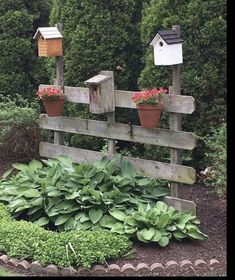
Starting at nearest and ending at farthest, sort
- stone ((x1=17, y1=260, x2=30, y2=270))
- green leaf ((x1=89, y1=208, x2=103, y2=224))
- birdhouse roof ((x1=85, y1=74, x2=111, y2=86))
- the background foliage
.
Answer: stone ((x1=17, y1=260, x2=30, y2=270)) → green leaf ((x1=89, y1=208, x2=103, y2=224)) → birdhouse roof ((x1=85, y1=74, x2=111, y2=86)) → the background foliage

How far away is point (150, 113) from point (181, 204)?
0.99 m

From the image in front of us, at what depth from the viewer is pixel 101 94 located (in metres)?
6.83

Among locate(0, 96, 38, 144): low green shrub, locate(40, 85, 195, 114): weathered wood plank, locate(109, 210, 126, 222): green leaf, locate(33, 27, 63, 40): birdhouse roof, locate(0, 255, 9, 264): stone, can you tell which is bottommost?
locate(0, 255, 9, 264): stone

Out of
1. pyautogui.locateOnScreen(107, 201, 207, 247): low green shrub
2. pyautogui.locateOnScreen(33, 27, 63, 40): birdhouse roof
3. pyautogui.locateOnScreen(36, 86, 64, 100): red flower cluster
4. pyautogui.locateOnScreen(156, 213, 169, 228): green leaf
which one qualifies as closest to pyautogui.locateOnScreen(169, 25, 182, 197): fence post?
pyautogui.locateOnScreen(107, 201, 207, 247): low green shrub

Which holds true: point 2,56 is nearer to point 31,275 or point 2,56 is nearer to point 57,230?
point 57,230

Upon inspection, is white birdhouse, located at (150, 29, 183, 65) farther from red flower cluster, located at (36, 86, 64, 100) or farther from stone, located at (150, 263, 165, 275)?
stone, located at (150, 263, 165, 275)

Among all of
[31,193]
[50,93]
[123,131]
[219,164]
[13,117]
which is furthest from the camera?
[13,117]

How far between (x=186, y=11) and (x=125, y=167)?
80.6 inches

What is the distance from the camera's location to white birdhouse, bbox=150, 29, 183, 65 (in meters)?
6.30

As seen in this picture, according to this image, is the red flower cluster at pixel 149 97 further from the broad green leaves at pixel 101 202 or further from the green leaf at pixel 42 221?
the green leaf at pixel 42 221

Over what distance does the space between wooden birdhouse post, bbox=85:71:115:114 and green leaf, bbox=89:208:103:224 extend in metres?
1.21

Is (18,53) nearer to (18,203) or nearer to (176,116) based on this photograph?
(18,203)

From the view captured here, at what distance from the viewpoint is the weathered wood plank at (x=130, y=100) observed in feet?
20.4

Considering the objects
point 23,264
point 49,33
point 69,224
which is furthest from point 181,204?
point 49,33
